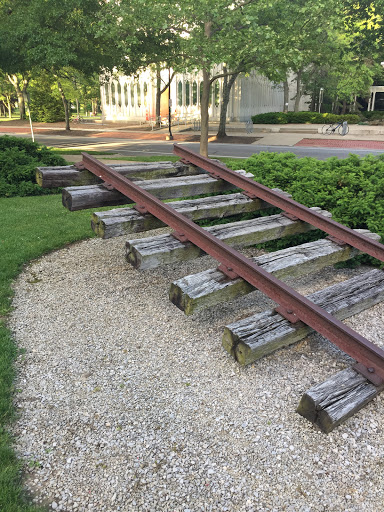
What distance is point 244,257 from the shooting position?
11.8ft

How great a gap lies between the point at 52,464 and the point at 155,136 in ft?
97.5

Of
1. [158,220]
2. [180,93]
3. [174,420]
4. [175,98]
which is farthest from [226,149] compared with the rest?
[174,420]

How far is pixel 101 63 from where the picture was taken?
1542 centimetres

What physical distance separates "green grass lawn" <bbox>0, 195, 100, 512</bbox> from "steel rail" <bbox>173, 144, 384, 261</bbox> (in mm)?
2281

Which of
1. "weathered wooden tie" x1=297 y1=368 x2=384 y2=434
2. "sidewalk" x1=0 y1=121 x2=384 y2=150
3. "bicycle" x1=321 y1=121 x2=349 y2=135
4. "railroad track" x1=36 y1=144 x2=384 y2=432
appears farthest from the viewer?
"bicycle" x1=321 y1=121 x2=349 y2=135

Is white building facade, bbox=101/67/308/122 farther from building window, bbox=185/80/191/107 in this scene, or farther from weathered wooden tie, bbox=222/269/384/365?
weathered wooden tie, bbox=222/269/384/365

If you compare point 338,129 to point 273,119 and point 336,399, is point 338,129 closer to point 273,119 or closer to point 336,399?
point 273,119

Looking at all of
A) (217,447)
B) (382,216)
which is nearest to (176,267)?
(382,216)

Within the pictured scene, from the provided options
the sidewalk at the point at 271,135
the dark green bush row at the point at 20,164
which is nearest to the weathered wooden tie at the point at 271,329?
the dark green bush row at the point at 20,164

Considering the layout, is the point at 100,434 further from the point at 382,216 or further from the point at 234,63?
the point at 234,63

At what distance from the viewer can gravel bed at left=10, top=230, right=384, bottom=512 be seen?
92.3 inches

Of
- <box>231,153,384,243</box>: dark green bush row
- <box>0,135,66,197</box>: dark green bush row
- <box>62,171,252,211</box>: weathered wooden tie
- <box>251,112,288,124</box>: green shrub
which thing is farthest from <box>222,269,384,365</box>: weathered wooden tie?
<box>251,112,288,124</box>: green shrub

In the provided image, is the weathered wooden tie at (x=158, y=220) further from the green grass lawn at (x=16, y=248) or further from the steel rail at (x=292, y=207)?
the green grass lawn at (x=16, y=248)

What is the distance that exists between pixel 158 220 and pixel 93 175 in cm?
135
